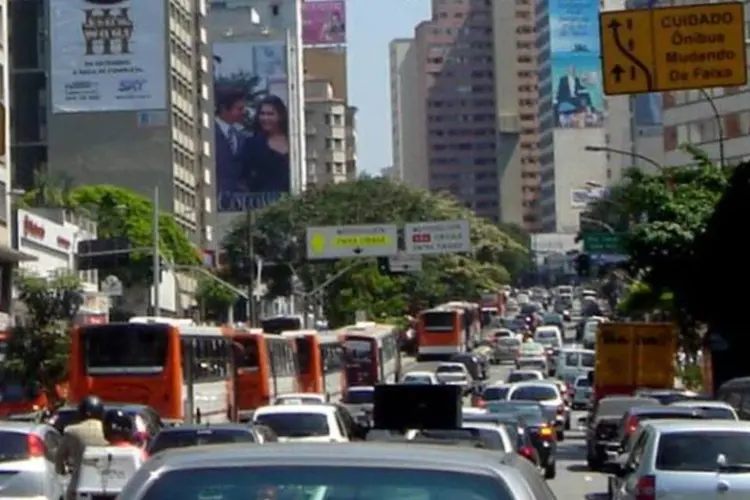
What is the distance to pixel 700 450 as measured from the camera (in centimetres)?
1848

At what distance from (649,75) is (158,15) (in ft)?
289

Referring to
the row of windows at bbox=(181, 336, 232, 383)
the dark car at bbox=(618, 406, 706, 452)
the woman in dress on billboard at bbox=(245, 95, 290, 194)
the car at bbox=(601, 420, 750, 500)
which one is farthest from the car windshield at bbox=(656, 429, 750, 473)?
the woman in dress on billboard at bbox=(245, 95, 290, 194)

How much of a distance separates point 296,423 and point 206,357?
16049 millimetres

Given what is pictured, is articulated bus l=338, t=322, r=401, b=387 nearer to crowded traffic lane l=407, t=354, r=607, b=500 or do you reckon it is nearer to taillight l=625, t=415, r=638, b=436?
crowded traffic lane l=407, t=354, r=607, b=500

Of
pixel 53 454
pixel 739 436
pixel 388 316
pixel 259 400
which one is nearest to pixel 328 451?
pixel 739 436

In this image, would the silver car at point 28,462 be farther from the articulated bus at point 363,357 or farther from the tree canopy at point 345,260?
the tree canopy at point 345,260

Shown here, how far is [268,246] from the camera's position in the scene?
111750mm

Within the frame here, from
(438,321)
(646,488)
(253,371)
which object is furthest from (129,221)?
(646,488)

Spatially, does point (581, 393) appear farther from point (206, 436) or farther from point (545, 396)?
point (206, 436)

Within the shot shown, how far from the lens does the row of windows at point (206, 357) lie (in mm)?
43800

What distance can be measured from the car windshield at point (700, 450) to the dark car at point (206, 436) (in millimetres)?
5800

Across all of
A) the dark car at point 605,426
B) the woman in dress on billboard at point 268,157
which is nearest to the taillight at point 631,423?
the dark car at point 605,426

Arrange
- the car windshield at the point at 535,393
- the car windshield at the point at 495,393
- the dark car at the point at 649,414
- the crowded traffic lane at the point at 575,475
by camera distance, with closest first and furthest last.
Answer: the dark car at the point at 649,414, the crowded traffic lane at the point at 575,475, the car windshield at the point at 535,393, the car windshield at the point at 495,393

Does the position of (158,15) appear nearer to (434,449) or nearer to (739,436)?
(739,436)
